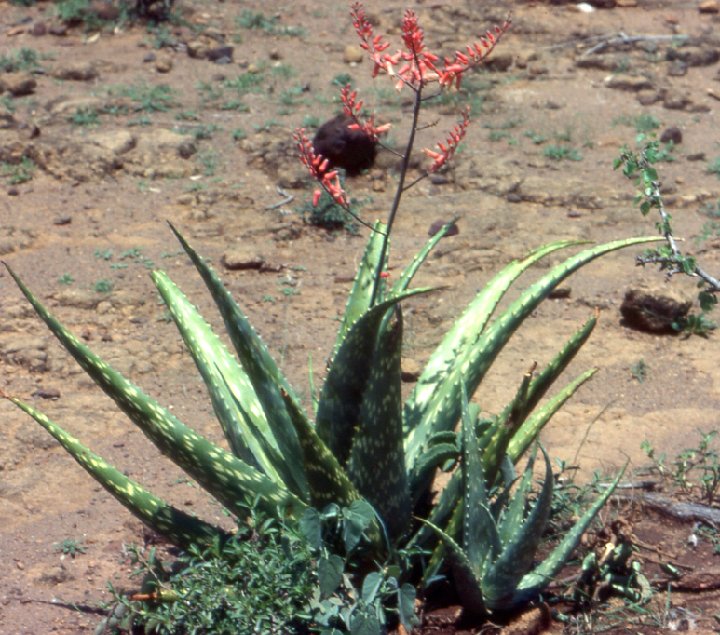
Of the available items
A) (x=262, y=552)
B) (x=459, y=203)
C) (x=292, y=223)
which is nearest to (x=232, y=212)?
(x=292, y=223)

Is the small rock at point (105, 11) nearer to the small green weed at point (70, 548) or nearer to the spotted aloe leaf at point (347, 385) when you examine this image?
the small green weed at point (70, 548)

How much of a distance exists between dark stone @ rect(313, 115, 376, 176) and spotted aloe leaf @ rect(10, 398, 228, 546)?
398 centimetres

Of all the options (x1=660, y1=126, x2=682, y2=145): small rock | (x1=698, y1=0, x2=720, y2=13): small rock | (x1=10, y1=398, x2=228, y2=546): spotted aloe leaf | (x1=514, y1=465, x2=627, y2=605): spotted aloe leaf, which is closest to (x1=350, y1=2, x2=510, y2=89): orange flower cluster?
(x1=514, y1=465, x2=627, y2=605): spotted aloe leaf

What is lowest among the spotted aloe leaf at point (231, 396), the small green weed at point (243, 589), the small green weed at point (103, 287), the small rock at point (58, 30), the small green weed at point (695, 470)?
the small rock at point (58, 30)

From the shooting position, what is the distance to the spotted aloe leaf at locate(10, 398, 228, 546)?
108 inches

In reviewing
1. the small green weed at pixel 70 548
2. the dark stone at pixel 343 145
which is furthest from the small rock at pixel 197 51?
the small green weed at pixel 70 548

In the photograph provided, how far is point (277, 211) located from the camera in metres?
6.15

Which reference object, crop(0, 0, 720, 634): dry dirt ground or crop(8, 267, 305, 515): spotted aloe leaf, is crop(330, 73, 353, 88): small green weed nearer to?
crop(0, 0, 720, 634): dry dirt ground

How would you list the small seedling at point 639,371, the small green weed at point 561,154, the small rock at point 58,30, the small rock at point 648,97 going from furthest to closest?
the small rock at point 58,30, the small rock at point 648,97, the small green weed at point 561,154, the small seedling at point 639,371

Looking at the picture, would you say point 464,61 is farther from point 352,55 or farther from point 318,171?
point 352,55

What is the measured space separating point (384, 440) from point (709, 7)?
8433 millimetres

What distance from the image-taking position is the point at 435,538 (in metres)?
2.81

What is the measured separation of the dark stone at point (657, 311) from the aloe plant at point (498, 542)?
2328mm

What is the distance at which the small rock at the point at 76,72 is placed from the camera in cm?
808
